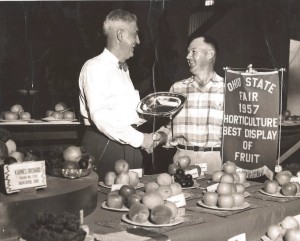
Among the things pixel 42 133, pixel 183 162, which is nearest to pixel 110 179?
pixel 183 162

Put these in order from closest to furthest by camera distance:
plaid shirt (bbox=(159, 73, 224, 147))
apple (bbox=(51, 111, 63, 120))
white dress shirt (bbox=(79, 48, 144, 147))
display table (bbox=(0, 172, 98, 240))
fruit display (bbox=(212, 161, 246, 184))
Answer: display table (bbox=(0, 172, 98, 240)), fruit display (bbox=(212, 161, 246, 184)), white dress shirt (bbox=(79, 48, 144, 147)), plaid shirt (bbox=(159, 73, 224, 147)), apple (bbox=(51, 111, 63, 120))

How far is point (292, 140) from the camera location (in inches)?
211

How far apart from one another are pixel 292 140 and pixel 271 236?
3455 mm

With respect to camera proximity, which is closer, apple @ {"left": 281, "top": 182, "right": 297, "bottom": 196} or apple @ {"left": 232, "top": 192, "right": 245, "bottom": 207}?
apple @ {"left": 232, "top": 192, "right": 245, "bottom": 207}

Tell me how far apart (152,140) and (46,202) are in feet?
4.89

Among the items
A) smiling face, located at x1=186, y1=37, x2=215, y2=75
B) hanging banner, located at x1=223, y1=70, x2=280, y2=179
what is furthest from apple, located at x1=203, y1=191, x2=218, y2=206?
smiling face, located at x1=186, y1=37, x2=215, y2=75

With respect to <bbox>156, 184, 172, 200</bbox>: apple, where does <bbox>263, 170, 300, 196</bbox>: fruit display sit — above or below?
below

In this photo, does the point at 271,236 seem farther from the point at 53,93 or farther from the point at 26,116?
the point at 53,93

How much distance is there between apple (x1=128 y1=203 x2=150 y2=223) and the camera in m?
1.89

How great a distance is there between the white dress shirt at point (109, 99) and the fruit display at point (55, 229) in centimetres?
141

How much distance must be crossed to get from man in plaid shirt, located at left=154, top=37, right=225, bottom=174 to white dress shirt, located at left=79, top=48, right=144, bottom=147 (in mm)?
344

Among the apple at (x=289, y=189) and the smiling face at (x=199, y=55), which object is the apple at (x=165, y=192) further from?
the smiling face at (x=199, y=55)

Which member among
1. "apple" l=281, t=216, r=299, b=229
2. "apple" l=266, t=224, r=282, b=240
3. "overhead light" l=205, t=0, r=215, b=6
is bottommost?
"apple" l=266, t=224, r=282, b=240

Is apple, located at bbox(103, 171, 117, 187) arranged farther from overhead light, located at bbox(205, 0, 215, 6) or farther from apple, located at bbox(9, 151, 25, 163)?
overhead light, located at bbox(205, 0, 215, 6)
